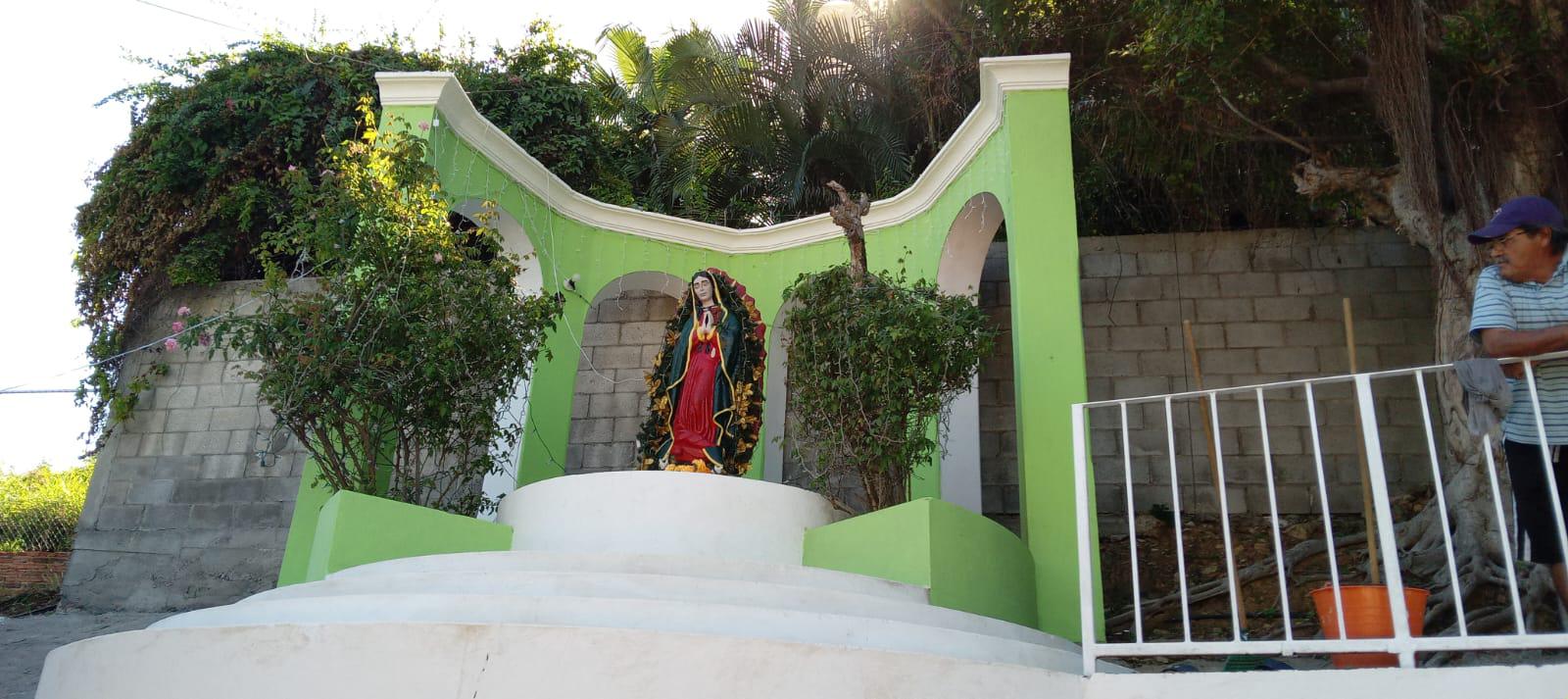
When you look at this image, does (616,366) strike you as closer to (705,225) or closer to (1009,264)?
(705,225)

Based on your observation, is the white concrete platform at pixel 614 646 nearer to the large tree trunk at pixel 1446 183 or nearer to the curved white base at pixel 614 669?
the curved white base at pixel 614 669

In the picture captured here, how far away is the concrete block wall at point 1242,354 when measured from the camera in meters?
7.39

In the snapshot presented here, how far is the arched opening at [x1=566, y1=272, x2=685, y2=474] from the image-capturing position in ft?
26.8

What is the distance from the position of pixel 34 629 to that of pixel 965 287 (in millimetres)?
6164

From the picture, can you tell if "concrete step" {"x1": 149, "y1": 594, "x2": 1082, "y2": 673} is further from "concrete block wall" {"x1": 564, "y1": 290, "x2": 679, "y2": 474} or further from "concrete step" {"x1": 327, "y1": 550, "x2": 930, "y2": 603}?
"concrete block wall" {"x1": 564, "y1": 290, "x2": 679, "y2": 474}

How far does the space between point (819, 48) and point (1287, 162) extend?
3926mm

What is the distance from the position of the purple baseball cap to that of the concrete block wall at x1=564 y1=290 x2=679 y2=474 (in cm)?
564

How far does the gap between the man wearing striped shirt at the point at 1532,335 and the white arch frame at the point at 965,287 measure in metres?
3.66

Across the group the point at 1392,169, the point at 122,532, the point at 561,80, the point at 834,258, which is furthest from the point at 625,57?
the point at 1392,169

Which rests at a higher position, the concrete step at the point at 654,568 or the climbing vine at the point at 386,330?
the climbing vine at the point at 386,330

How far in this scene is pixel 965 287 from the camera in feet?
24.2

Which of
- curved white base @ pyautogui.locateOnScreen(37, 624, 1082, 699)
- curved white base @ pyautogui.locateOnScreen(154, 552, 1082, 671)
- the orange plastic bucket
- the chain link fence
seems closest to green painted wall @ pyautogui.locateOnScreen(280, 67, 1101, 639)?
curved white base @ pyautogui.locateOnScreen(154, 552, 1082, 671)

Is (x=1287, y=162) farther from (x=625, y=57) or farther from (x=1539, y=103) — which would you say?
(x=625, y=57)

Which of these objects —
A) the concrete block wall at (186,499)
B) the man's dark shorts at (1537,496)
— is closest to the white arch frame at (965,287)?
the man's dark shorts at (1537,496)
